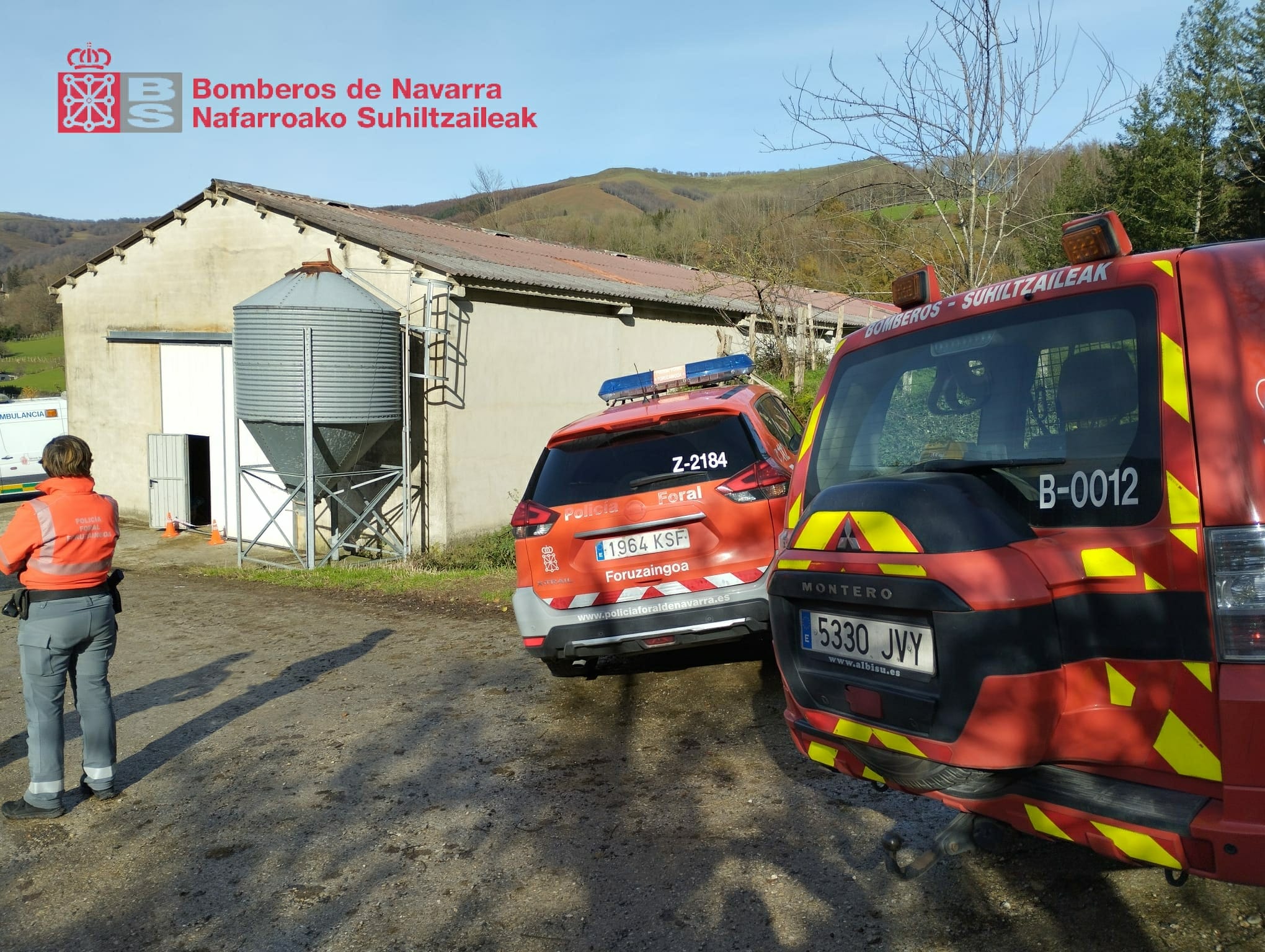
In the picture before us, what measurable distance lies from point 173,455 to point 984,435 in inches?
656

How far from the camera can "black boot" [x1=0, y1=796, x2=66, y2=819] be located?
4.67 meters

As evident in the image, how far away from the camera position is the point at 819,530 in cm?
321

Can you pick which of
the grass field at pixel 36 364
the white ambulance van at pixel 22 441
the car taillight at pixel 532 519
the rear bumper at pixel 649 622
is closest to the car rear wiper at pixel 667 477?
the car taillight at pixel 532 519

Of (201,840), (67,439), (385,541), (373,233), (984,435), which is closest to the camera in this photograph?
(984,435)

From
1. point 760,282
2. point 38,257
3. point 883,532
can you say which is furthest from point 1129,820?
point 38,257

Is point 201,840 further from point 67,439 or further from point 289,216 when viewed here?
point 289,216

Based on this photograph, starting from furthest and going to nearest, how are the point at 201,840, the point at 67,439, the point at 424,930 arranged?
the point at 67,439 → the point at 201,840 → the point at 424,930

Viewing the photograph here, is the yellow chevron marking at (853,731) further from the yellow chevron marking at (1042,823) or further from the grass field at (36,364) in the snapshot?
the grass field at (36,364)

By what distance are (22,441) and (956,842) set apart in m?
28.0

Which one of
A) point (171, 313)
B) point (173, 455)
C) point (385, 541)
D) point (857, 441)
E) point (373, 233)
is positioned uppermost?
point (373, 233)

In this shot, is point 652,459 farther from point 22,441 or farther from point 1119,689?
point 22,441

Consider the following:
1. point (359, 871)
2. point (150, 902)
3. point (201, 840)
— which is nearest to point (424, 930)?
point (359, 871)

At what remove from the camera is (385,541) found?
14375 mm

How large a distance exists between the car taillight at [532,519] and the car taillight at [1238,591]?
3.88 meters
